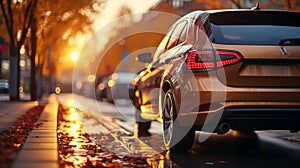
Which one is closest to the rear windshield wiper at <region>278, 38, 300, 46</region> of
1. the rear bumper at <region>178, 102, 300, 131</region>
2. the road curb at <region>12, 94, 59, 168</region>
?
the rear bumper at <region>178, 102, 300, 131</region>

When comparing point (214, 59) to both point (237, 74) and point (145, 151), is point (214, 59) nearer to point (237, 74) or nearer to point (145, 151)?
point (237, 74)

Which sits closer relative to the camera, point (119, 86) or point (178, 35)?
point (178, 35)

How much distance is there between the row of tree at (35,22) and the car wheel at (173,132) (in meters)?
14.3

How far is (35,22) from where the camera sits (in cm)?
2512

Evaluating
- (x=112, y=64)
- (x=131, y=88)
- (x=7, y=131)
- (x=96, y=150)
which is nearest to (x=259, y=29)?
(x=96, y=150)

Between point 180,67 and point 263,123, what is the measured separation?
1.26 metres

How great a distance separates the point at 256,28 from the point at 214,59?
2.45ft

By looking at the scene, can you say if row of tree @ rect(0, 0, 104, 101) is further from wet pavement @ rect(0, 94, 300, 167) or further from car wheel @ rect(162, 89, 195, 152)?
Result: car wheel @ rect(162, 89, 195, 152)

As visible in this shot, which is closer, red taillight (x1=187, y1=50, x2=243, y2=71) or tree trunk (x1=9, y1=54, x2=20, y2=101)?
red taillight (x1=187, y1=50, x2=243, y2=71)

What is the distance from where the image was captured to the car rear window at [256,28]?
7121mm

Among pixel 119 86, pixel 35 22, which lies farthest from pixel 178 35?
pixel 119 86

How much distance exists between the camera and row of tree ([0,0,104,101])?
22.8 m

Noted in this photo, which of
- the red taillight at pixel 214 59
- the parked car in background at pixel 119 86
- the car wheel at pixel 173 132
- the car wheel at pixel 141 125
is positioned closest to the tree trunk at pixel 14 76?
the parked car in background at pixel 119 86

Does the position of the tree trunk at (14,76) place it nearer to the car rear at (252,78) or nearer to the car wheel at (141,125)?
the car wheel at (141,125)
